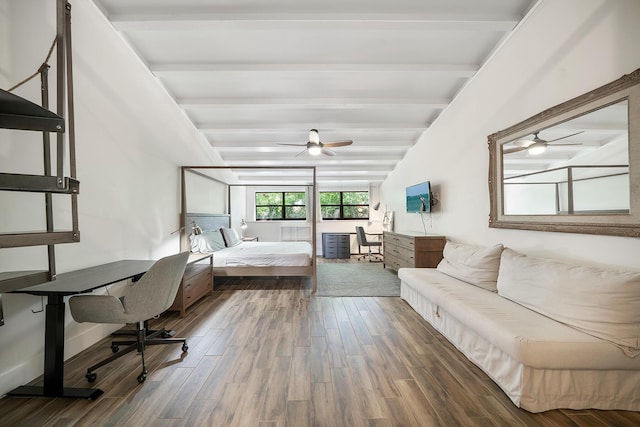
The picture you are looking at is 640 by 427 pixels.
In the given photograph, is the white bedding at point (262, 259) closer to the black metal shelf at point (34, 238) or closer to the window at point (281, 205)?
the black metal shelf at point (34, 238)

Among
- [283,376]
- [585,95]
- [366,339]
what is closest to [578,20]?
[585,95]

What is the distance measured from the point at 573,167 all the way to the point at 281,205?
6.85m

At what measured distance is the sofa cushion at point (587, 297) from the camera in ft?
4.88

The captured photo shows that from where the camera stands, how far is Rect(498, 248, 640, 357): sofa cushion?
149 cm

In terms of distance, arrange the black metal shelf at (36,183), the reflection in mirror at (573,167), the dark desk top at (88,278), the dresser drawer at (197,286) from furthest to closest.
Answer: the dresser drawer at (197,286) < the reflection in mirror at (573,167) < the dark desk top at (88,278) < the black metal shelf at (36,183)

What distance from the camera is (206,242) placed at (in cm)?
436

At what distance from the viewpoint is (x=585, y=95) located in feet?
6.22

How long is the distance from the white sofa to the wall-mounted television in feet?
7.70

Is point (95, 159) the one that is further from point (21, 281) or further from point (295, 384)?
point (295, 384)

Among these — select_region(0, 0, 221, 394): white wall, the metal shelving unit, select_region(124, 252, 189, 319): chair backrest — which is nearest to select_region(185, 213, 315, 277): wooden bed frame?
select_region(0, 0, 221, 394): white wall

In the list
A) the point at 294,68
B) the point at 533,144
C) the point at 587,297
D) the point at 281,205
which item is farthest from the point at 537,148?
the point at 281,205

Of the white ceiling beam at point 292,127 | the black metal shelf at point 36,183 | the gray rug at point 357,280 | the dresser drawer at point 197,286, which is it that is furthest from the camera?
the white ceiling beam at point 292,127

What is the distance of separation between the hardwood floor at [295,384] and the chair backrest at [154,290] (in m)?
0.48

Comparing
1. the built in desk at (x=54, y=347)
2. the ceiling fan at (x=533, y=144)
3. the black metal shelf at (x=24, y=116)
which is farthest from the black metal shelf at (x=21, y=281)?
the ceiling fan at (x=533, y=144)
